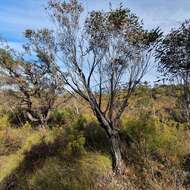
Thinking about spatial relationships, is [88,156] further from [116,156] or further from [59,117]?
[59,117]

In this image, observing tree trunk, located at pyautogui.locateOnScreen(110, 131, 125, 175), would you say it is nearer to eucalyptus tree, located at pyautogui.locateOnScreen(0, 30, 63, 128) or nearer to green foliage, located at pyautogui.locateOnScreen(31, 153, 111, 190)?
green foliage, located at pyautogui.locateOnScreen(31, 153, 111, 190)

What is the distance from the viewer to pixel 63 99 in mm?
25672

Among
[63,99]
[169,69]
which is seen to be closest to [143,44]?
[169,69]

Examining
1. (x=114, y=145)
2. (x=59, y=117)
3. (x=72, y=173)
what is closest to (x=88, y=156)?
(x=114, y=145)

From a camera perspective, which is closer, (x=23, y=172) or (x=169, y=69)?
(x=23, y=172)

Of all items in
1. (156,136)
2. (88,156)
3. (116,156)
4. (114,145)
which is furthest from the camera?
(156,136)

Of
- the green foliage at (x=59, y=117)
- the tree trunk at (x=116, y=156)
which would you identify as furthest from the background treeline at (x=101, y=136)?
the green foliage at (x=59, y=117)

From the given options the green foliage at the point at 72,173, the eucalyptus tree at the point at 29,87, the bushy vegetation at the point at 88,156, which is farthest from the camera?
the eucalyptus tree at the point at 29,87

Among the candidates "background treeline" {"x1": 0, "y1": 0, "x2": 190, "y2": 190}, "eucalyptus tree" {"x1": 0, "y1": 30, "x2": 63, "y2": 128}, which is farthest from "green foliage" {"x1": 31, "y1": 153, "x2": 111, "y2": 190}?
"eucalyptus tree" {"x1": 0, "y1": 30, "x2": 63, "y2": 128}

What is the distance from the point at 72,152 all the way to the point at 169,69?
25.2ft

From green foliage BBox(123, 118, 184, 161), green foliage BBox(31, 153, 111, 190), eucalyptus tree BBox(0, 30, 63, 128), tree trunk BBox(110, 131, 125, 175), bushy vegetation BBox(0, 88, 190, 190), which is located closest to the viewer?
green foliage BBox(31, 153, 111, 190)

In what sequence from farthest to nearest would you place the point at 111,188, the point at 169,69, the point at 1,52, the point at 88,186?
1. the point at 1,52
2. the point at 169,69
3. the point at 88,186
4. the point at 111,188

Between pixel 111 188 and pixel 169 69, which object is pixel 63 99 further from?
pixel 111 188

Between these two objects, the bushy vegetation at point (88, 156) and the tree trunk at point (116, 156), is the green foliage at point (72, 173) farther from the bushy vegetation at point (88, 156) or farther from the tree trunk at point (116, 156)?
the tree trunk at point (116, 156)
